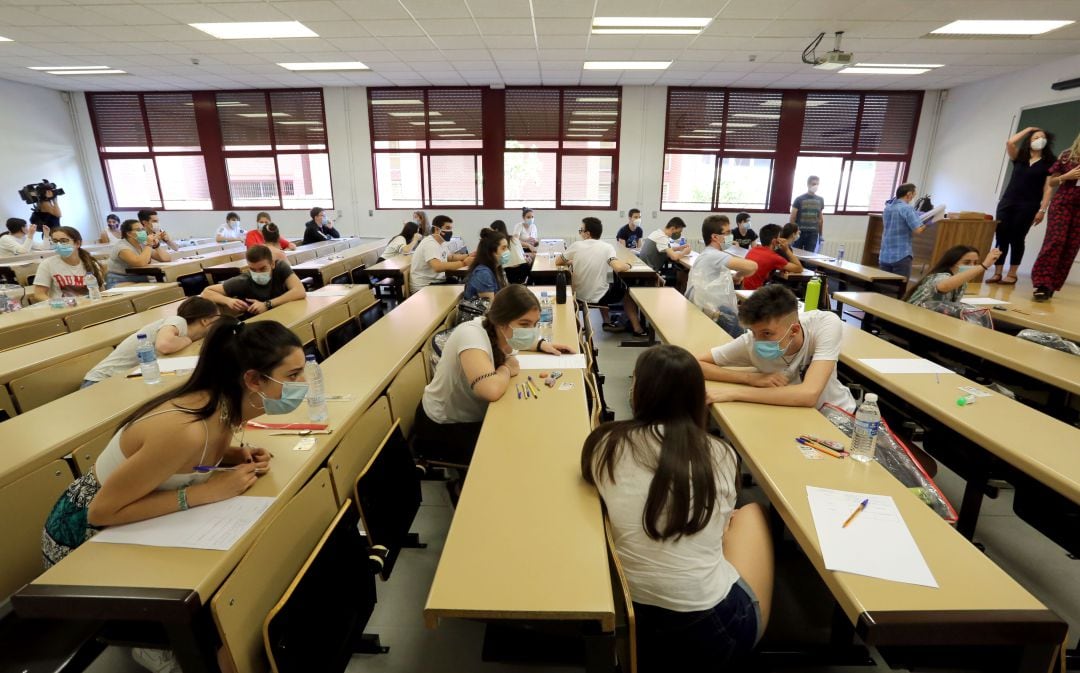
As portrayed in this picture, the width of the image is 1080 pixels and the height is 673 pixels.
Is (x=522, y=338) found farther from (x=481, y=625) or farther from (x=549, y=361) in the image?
(x=481, y=625)

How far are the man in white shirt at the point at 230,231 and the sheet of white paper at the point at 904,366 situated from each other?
982 cm

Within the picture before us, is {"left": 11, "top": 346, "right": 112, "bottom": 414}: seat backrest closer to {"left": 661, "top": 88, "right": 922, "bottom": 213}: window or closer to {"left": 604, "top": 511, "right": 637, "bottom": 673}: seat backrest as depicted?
{"left": 604, "top": 511, "right": 637, "bottom": 673}: seat backrest

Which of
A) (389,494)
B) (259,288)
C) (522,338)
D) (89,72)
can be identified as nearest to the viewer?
(389,494)

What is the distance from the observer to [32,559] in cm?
178

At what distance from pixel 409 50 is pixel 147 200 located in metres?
7.21

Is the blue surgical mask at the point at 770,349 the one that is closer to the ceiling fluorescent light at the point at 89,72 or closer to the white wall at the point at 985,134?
the white wall at the point at 985,134

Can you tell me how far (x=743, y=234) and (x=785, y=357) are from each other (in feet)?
21.5

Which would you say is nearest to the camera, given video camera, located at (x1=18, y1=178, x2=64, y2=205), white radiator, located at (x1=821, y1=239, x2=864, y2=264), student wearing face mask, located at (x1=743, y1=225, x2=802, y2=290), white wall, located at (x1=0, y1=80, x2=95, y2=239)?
student wearing face mask, located at (x1=743, y1=225, x2=802, y2=290)

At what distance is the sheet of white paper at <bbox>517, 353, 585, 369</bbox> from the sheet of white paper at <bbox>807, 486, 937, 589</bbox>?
1.32 meters

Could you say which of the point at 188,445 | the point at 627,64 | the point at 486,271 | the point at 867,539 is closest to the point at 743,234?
the point at 627,64

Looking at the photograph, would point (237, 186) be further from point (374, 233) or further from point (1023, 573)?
point (1023, 573)

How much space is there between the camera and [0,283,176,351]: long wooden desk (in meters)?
3.36

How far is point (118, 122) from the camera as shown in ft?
31.1

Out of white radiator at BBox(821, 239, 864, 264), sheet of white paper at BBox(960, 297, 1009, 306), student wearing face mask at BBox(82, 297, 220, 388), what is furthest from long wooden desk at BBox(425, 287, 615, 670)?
white radiator at BBox(821, 239, 864, 264)
